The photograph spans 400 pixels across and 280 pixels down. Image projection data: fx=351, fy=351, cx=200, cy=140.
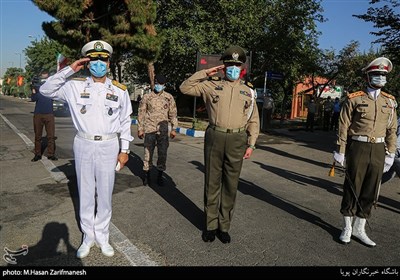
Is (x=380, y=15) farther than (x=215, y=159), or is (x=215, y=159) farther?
(x=380, y=15)

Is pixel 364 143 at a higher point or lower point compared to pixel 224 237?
higher

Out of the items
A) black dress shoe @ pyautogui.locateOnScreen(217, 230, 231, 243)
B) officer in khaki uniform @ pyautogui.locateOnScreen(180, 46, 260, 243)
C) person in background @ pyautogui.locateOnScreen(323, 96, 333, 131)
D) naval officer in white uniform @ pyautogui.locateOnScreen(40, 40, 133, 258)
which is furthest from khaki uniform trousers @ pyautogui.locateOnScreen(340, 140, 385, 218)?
person in background @ pyautogui.locateOnScreen(323, 96, 333, 131)

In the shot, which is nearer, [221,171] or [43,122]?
[221,171]

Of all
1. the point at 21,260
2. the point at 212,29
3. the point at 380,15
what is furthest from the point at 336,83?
the point at 21,260

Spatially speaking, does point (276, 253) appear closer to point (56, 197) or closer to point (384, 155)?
point (384, 155)

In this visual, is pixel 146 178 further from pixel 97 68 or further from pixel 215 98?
pixel 97 68

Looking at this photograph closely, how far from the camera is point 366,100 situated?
156 inches

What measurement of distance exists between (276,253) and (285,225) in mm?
923

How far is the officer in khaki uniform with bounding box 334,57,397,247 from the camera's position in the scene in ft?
12.9

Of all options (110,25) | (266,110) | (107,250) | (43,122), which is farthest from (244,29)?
(107,250)

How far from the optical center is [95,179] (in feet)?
11.6

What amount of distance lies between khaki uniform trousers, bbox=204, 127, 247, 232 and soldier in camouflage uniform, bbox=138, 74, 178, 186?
2.41m

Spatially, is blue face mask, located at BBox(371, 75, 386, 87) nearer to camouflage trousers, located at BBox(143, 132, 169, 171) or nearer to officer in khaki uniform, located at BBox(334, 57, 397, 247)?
officer in khaki uniform, located at BBox(334, 57, 397, 247)

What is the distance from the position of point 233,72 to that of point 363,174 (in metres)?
1.89
